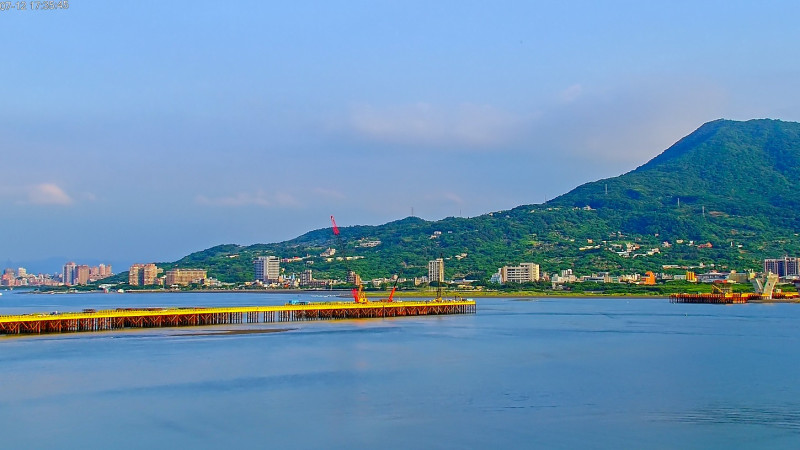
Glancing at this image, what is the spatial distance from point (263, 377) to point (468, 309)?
2427 inches

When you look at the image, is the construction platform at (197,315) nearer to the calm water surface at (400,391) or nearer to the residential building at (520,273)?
the calm water surface at (400,391)

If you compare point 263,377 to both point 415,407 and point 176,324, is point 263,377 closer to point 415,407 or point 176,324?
point 415,407

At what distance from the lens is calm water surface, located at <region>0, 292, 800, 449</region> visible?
25.7 metres

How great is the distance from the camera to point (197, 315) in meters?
71.8

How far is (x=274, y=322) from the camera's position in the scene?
79.0 metres

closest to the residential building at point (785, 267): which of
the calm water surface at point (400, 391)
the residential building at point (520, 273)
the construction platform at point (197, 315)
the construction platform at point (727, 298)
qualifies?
the construction platform at point (727, 298)

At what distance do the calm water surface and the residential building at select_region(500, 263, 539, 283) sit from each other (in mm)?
124147

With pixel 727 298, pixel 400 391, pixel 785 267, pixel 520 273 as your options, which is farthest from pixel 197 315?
pixel 785 267

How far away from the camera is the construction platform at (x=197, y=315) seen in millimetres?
61912

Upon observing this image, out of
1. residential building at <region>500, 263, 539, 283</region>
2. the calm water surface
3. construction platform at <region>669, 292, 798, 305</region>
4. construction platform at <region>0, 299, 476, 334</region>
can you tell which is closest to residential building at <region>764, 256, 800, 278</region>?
construction platform at <region>669, 292, 798, 305</region>

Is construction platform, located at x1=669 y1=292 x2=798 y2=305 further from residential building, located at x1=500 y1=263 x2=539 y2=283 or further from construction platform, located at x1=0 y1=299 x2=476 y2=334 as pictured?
residential building, located at x1=500 y1=263 x2=539 y2=283

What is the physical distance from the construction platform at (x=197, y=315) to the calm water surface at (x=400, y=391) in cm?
526

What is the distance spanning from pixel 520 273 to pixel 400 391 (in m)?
154

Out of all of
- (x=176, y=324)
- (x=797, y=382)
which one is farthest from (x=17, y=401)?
(x=176, y=324)
